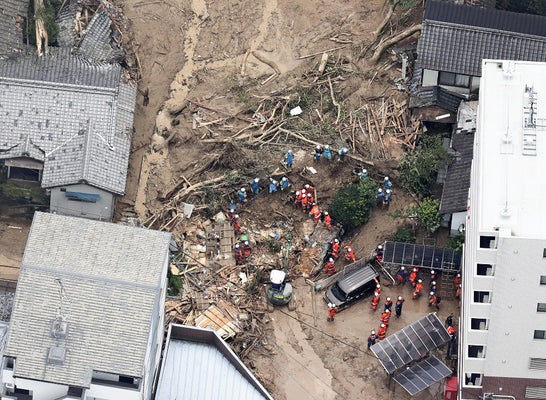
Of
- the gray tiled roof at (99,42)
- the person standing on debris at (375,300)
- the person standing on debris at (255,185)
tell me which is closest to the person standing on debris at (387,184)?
the person standing on debris at (375,300)

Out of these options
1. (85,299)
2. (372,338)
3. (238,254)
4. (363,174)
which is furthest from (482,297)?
(85,299)

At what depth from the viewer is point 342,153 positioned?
146125mm

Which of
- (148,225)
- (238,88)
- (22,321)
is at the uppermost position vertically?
(238,88)

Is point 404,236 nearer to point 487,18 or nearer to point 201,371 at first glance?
point 487,18

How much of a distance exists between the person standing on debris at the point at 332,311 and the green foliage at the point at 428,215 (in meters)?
8.28

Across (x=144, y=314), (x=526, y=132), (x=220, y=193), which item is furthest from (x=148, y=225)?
(x=526, y=132)

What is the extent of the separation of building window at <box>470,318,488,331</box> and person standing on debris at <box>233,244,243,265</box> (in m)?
17.3

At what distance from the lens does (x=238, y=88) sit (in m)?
152

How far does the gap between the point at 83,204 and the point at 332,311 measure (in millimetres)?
18490

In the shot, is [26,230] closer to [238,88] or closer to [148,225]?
[148,225]

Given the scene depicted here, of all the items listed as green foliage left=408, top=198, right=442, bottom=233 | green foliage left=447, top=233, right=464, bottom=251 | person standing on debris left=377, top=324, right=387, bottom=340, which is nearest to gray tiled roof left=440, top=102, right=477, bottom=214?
green foliage left=408, top=198, right=442, bottom=233

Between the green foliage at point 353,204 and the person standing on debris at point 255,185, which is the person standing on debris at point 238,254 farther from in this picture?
the green foliage at point 353,204

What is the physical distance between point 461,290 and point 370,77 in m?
19.0

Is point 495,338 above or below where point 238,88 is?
below
